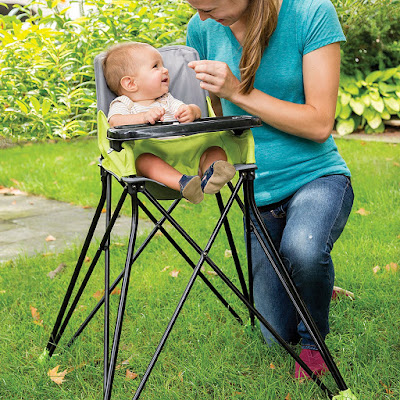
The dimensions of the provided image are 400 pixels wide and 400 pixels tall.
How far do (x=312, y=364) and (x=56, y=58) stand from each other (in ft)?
7.11

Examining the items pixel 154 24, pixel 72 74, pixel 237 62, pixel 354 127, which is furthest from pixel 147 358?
pixel 354 127

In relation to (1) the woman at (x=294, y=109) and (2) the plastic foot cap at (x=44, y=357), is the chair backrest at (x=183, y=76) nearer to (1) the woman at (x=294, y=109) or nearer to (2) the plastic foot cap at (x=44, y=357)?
(1) the woman at (x=294, y=109)

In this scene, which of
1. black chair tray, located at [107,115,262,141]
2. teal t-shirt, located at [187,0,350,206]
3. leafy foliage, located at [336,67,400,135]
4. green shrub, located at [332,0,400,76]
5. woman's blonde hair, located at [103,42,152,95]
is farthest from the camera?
leafy foliage, located at [336,67,400,135]

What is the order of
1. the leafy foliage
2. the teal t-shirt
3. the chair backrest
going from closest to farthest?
the teal t-shirt, the chair backrest, the leafy foliage

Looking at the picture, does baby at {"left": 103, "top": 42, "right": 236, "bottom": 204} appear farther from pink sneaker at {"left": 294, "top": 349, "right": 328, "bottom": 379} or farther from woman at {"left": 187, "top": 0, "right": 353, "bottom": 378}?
pink sneaker at {"left": 294, "top": 349, "right": 328, "bottom": 379}

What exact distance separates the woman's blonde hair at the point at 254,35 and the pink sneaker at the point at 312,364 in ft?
3.07

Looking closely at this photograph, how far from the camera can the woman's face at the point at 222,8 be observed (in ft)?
5.95

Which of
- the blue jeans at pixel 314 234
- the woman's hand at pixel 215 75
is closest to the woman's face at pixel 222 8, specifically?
the woman's hand at pixel 215 75

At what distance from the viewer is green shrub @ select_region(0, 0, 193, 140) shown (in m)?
3.07

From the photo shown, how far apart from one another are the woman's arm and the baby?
20cm

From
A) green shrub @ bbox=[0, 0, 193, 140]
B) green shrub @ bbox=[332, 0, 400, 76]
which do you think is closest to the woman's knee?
green shrub @ bbox=[0, 0, 193, 140]

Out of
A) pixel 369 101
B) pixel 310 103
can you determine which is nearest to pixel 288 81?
pixel 310 103

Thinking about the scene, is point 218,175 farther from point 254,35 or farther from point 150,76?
point 150,76

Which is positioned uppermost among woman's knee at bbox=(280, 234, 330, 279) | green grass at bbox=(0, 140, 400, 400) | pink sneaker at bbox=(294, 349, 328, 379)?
woman's knee at bbox=(280, 234, 330, 279)
